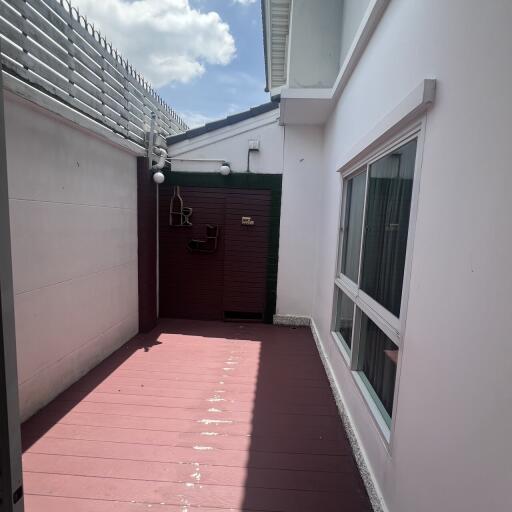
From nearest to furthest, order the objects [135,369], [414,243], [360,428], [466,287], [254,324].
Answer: [466,287]
[414,243]
[360,428]
[135,369]
[254,324]

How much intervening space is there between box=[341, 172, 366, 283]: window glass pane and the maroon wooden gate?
5.42ft

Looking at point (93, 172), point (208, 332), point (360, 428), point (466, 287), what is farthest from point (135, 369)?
point (466, 287)

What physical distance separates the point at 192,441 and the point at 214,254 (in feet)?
9.18

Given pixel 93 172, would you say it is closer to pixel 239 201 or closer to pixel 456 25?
pixel 239 201

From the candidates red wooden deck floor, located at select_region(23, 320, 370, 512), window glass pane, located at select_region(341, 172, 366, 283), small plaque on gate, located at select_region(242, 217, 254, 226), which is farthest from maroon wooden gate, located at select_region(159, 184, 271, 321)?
window glass pane, located at select_region(341, 172, 366, 283)

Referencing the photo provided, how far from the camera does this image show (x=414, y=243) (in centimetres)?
139

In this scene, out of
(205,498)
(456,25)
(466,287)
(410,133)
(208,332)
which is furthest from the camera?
(208,332)

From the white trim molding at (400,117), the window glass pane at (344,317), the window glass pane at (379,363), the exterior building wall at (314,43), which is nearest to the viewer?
the white trim molding at (400,117)

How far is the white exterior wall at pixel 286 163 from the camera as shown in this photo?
4406 millimetres

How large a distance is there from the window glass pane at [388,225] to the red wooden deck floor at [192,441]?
1114 mm

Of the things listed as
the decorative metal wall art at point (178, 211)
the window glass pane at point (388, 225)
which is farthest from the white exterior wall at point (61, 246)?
the window glass pane at point (388, 225)

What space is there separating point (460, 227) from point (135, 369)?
3.10 metres

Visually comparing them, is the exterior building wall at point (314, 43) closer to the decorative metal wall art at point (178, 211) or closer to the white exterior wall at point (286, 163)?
the white exterior wall at point (286, 163)

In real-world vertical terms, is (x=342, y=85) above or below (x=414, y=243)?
above
